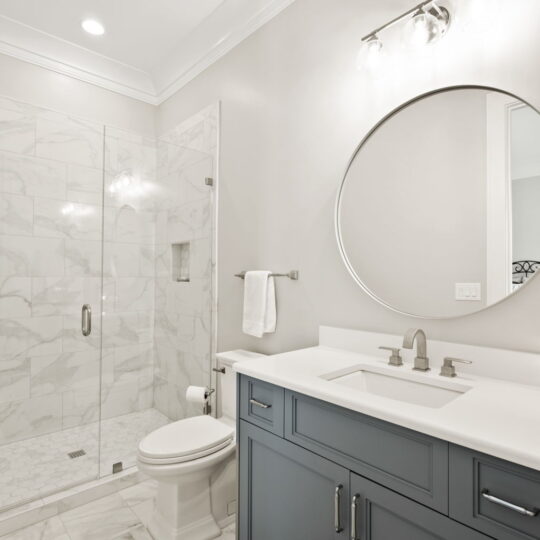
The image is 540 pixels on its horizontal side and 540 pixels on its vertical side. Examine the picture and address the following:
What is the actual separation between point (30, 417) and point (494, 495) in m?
2.56

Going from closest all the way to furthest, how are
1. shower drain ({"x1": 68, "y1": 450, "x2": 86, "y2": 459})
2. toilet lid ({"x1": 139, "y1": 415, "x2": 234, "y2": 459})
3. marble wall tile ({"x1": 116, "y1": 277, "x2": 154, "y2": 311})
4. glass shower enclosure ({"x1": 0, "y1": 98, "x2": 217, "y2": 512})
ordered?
toilet lid ({"x1": 139, "y1": 415, "x2": 234, "y2": 459}) < shower drain ({"x1": 68, "y1": 450, "x2": 86, "y2": 459}) < glass shower enclosure ({"x1": 0, "y1": 98, "x2": 217, "y2": 512}) < marble wall tile ({"x1": 116, "y1": 277, "x2": 154, "y2": 311})

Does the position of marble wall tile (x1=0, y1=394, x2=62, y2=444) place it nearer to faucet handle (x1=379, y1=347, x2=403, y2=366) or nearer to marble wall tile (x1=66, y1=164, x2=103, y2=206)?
marble wall tile (x1=66, y1=164, x2=103, y2=206)

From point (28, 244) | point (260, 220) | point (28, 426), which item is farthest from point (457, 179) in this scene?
point (28, 426)

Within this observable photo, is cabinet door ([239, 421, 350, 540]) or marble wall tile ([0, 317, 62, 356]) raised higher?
marble wall tile ([0, 317, 62, 356])

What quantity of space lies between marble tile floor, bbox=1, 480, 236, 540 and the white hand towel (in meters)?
0.94

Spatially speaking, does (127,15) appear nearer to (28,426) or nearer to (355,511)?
(28,426)

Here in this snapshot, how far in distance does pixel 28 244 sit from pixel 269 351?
5.43 feet

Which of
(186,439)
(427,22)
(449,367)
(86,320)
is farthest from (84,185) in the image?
(449,367)

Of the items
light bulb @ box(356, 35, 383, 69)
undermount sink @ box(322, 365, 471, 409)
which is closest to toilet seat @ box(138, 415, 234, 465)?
undermount sink @ box(322, 365, 471, 409)

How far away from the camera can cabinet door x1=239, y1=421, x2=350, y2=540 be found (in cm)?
103

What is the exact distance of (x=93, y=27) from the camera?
238cm

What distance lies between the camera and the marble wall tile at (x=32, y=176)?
2.21 m

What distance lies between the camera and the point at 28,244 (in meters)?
2.31

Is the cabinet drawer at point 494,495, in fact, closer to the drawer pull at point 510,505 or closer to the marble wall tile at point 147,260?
the drawer pull at point 510,505
